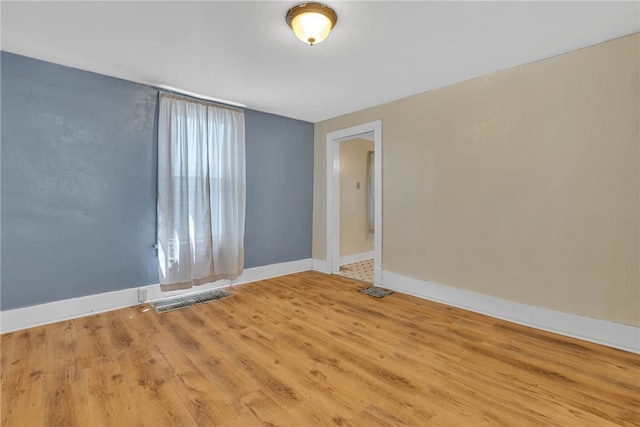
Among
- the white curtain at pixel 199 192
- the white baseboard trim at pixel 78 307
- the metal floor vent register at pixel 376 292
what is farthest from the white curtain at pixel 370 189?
the white baseboard trim at pixel 78 307

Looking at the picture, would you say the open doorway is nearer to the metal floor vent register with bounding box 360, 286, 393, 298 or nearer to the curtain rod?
the metal floor vent register with bounding box 360, 286, 393, 298

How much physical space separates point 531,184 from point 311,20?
2.33 meters

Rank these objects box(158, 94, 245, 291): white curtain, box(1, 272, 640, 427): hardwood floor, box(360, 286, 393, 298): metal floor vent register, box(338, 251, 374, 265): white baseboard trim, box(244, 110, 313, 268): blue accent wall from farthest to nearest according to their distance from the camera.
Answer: box(338, 251, 374, 265): white baseboard trim
box(244, 110, 313, 268): blue accent wall
box(360, 286, 393, 298): metal floor vent register
box(158, 94, 245, 291): white curtain
box(1, 272, 640, 427): hardwood floor

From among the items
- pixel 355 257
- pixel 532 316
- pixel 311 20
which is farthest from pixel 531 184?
pixel 355 257

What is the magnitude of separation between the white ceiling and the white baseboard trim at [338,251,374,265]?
3019 mm

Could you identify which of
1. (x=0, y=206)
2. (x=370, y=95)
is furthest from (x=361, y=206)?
(x=0, y=206)

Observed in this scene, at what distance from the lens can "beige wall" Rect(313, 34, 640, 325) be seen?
7.17 ft

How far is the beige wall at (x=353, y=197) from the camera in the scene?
502 centimetres

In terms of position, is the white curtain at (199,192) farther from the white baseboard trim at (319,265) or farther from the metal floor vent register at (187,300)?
the white baseboard trim at (319,265)

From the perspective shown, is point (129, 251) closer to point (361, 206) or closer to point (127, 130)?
point (127, 130)

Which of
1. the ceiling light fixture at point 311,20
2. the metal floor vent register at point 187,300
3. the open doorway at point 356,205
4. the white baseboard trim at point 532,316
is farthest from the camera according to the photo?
the open doorway at point 356,205

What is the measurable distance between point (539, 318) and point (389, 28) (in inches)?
108

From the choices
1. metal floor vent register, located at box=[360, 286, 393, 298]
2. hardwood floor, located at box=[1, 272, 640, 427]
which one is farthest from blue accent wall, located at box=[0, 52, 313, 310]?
metal floor vent register, located at box=[360, 286, 393, 298]

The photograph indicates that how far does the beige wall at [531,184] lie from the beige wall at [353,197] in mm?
1514
